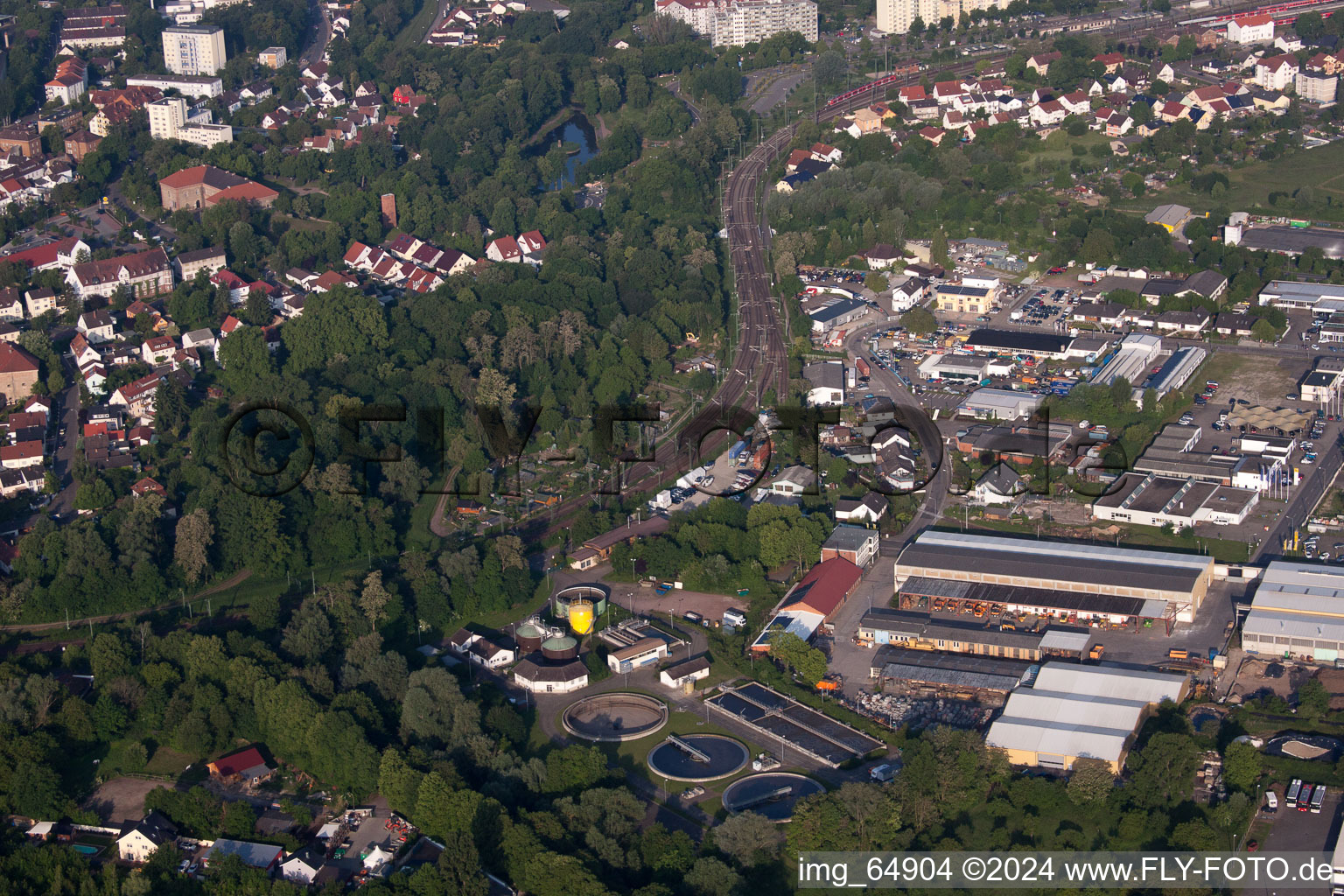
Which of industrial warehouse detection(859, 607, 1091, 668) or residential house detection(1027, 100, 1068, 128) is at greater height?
residential house detection(1027, 100, 1068, 128)

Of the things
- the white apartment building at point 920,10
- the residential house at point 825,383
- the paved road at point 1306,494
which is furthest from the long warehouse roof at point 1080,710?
the white apartment building at point 920,10

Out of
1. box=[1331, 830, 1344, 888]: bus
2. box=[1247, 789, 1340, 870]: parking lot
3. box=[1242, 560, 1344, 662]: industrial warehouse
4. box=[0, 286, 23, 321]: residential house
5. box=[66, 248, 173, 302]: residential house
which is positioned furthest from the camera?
box=[66, 248, 173, 302]: residential house

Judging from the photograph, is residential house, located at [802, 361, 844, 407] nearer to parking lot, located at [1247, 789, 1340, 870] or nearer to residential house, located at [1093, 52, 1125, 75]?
parking lot, located at [1247, 789, 1340, 870]

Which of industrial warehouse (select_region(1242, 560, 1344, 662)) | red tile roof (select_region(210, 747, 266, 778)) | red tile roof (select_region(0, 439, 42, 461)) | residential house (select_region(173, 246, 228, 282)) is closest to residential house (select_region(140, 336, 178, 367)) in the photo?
red tile roof (select_region(0, 439, 42, 461))

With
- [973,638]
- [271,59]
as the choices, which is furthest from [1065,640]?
[271,59]

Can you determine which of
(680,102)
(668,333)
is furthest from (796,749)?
(680,102)

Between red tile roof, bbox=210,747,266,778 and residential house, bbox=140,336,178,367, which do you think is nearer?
red tile roof, bbox=210,747,266,778
